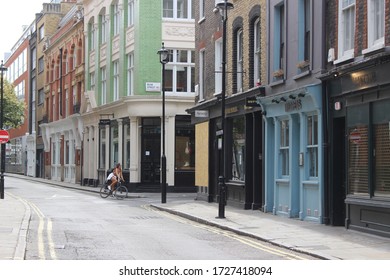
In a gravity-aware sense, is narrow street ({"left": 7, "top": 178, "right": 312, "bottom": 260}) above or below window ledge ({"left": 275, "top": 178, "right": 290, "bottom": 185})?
below

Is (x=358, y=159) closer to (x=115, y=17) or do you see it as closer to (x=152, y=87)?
(x=152, y=87)

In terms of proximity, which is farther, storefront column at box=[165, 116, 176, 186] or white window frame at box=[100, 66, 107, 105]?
white window frame at box=[100, 66, 107, 105]

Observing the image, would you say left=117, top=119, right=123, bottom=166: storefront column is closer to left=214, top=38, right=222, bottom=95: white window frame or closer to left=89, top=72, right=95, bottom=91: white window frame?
left=89, top=72, right=95, bottom=91: white window frame

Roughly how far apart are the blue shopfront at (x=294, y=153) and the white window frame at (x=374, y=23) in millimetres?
2683

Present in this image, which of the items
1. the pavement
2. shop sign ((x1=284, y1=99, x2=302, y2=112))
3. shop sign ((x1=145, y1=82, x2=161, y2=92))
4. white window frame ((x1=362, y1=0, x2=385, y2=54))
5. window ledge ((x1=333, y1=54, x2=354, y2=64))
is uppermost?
shop sign ((x1=145, y1=82, x2=161, y2=92))

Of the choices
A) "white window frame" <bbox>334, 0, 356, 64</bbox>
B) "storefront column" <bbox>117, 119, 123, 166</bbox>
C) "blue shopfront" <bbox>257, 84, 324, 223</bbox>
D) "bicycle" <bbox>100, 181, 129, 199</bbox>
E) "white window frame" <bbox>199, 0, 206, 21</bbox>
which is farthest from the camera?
"storefront column" <bbox>117, 119, 123, 166</bbox>

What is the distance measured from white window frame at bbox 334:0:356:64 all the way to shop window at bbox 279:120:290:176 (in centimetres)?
398

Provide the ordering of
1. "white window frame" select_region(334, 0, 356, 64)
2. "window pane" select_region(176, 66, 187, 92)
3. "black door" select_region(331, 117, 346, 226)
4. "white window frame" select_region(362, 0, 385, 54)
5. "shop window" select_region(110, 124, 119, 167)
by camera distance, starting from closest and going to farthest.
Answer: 1. "white window frame" select_region(362, 0, 385, 54)
2. "white window frame" select_region(334, 0, 356, 64)
3. "black door" select_region(331, 117, 346, 226)
4. "window pane" select_region(176, 66, 187, 92)
5. "shop window" select_region(110, 124, 119, 167)

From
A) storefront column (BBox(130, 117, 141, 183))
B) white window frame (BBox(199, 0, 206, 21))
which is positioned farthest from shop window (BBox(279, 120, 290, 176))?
storefront column (BBox(130, 117, 141, 183))

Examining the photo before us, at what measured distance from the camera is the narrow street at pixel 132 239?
37.1ft

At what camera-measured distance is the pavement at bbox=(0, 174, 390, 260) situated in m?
11.4

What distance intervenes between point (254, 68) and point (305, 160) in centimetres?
513

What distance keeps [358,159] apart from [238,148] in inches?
339

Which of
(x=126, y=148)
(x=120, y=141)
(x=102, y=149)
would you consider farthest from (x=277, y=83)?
(x=102, y=149)
